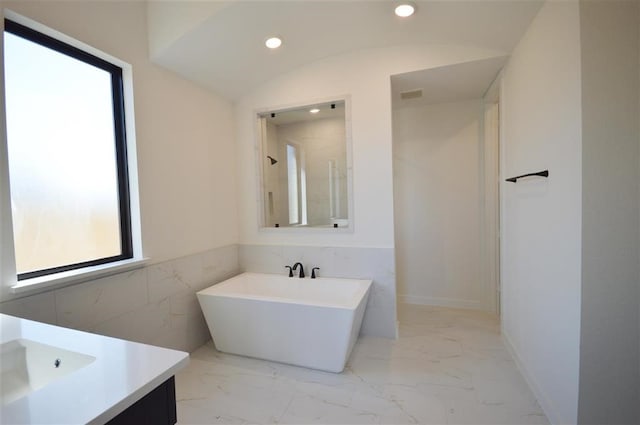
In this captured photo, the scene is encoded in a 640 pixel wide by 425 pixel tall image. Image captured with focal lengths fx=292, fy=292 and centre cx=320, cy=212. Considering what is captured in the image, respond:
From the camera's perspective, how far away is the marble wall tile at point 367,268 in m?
2.75

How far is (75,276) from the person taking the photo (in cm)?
172

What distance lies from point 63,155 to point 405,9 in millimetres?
2465

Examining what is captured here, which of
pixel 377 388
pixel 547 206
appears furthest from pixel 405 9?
pixel 377 388

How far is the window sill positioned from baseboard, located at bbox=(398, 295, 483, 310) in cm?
290

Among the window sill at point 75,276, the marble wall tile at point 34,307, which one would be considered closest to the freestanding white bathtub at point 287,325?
the window sill at point 75,276

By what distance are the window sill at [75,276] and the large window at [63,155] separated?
3.1 inches

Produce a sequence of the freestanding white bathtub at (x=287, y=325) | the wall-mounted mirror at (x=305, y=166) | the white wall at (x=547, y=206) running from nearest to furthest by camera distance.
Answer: the white wall at (x=547, y=206) → the freestanding white bathtub at (x=287, y=325) → the wall-mounted mirror at (x=305, y=166)

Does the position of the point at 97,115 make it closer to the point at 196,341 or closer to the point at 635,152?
the point at 196,341

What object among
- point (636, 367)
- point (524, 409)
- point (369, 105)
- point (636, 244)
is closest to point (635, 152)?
point (636, 244)

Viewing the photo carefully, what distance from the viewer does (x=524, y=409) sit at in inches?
71.1

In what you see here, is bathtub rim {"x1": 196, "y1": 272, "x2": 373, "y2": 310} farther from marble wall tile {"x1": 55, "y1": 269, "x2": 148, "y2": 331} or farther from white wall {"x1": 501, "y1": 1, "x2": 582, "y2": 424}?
white wall {"x1": 501, "y1": 1, "x2": 582, "y2": 424}

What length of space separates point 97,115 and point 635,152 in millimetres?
3087

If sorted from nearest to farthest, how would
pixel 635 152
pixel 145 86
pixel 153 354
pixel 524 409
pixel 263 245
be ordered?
pixel 153 354 < pixel 635 152 < pixel 524 409 < pixel 145 86 < pixel 263 245

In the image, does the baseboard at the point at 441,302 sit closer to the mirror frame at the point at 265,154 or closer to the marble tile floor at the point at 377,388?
the marble tile floor at the point at 377,388
